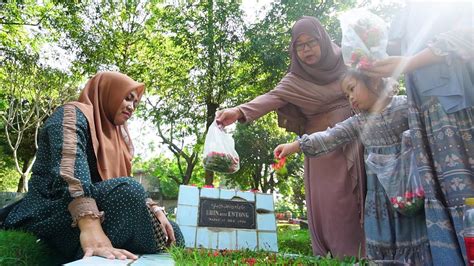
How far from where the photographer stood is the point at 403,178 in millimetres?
2234

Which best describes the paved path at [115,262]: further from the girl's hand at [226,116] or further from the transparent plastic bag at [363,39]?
the transparent plastic bag at [363,39]

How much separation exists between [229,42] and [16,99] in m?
11.9

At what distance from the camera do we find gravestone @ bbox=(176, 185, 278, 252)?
186 inches

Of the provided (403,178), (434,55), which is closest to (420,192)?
(403,178)

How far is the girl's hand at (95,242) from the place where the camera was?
2018 millimetres

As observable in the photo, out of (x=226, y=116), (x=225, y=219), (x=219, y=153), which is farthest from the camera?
(x=225, y=219)

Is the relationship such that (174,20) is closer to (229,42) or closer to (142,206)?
(229,42)

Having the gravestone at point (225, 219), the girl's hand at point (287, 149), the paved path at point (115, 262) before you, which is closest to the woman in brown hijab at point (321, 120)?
the girl's hand at point (287, 149)

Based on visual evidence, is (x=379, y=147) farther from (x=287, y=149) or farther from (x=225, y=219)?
(x=225, y=219)

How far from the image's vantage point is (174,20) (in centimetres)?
1052

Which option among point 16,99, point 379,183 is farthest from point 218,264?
point 16,99

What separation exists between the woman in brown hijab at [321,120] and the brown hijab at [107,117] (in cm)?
77

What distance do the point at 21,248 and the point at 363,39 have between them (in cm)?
243

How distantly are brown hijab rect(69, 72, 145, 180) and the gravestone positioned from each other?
1.92 metres
